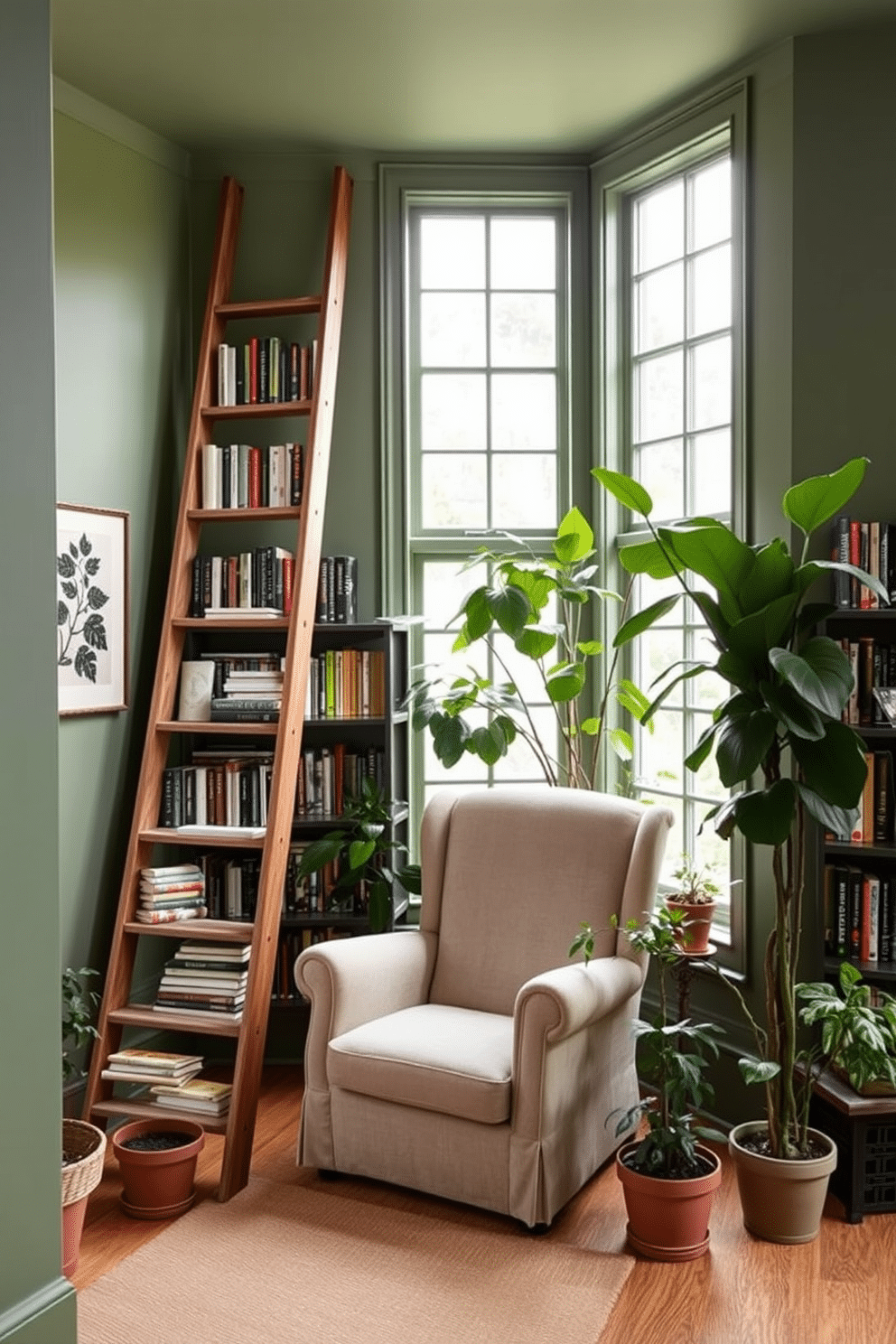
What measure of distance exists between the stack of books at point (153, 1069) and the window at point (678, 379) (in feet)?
5.51

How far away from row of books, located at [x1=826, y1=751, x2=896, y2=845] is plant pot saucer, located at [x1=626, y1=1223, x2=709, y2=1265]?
1121mm

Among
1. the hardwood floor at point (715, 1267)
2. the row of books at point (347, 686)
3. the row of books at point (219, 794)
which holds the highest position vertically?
the row of books at point (347, 686)

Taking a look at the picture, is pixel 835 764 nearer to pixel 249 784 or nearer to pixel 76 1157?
pixel 249 784

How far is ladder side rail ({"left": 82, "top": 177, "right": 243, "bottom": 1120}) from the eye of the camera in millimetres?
3830

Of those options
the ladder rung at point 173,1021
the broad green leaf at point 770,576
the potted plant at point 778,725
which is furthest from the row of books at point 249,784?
the broad green leaf at point 770,576

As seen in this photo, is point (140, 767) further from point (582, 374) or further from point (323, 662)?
point (582, 374)

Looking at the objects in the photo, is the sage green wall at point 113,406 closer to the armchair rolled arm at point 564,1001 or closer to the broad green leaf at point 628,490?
the armchair rolled arm at point 564,1001

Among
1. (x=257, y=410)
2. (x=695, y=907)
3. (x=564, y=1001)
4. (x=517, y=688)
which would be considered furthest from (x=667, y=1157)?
(x=257, y=410)

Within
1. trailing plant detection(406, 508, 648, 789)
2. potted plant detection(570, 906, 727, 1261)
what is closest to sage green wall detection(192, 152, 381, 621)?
trailing plant detection(406, 508, 648, 789)

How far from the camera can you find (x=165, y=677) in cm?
408

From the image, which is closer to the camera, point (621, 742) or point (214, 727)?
point (214, 727)

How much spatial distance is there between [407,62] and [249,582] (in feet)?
5.45

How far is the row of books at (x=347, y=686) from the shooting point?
14.0 feet

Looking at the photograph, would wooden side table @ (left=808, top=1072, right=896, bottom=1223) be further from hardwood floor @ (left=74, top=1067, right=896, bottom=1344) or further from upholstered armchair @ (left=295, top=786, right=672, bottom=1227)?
upholstered armchair @ (left=295, top=786, right=672, bottom=1227)
